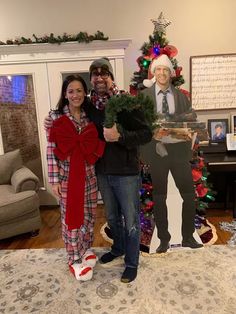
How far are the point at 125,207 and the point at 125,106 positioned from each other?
686 millimetres

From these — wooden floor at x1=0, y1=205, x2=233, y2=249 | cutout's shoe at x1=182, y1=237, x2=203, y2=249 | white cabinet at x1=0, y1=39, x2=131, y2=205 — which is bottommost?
wooden floor at x1=0, y1=205, x2=233, y2=249

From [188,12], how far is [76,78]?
211cm

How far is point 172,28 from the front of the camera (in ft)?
10.9

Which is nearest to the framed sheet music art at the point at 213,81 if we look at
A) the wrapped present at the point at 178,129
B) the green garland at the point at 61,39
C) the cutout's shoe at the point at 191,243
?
the green garland at the point at 61,39

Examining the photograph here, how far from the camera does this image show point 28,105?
340cm

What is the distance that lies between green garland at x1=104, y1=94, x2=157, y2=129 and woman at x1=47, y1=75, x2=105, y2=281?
217mm

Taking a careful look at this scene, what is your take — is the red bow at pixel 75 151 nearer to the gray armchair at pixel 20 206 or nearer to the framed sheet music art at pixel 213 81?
the gray armchair at pixel 20 206

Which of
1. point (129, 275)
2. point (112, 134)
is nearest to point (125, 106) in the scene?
point (112, 134)

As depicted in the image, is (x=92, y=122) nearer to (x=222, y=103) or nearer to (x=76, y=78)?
(x=76, y=78)

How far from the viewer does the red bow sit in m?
1.90

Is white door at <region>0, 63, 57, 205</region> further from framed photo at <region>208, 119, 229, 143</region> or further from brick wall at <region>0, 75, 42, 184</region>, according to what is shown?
framed photo at <region>208, 119, 229, 143</region>

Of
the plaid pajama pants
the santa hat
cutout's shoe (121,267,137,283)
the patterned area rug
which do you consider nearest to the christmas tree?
the santa hat

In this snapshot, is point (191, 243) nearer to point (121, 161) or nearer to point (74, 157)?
point (121, 161)

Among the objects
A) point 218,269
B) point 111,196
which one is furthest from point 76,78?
point 218,269
